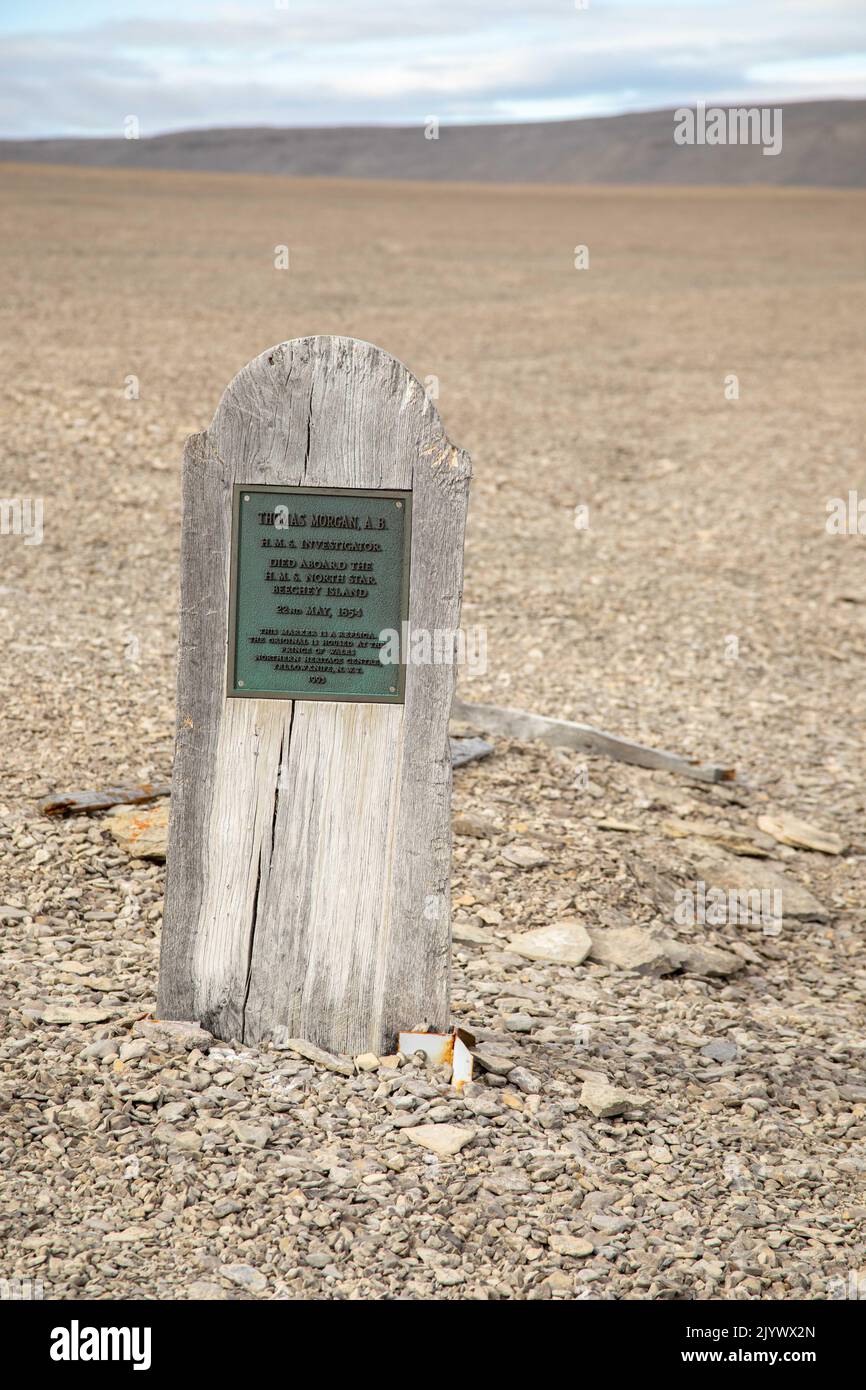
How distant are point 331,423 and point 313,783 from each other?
3.12 feet

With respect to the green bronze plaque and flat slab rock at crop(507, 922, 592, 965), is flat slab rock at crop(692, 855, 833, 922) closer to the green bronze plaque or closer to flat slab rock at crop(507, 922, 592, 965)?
flat slab rock at crop(507, 922, 592, 965)

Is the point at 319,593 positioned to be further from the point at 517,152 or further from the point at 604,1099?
the point at 517,152

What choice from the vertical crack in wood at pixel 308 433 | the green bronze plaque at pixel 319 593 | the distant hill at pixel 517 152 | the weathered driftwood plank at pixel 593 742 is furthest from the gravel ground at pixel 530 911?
the distant hill at pixel 517 152

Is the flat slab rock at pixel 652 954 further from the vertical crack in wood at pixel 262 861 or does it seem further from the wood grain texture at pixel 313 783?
the vertical crack in wood at pixel 262 861

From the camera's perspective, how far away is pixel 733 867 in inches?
221

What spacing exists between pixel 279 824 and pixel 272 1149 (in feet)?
2.72

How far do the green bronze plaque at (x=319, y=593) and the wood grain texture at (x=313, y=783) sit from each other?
0.12ft

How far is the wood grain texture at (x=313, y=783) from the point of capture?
10.9ft

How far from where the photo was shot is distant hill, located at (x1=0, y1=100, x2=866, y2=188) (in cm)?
13538

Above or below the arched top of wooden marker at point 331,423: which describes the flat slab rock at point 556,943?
below

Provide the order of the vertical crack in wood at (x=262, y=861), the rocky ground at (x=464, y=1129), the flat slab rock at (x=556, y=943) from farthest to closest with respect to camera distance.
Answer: the flat slab rock at (x=556, y=943) < the vertical crack in wood at (x=262, y=861) < the rocky ground at (x=464, y=1129)

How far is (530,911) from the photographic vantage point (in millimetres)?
4914

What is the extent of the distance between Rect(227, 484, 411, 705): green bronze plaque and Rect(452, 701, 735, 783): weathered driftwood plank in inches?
123

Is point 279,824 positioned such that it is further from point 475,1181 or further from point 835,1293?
point 835,1293
